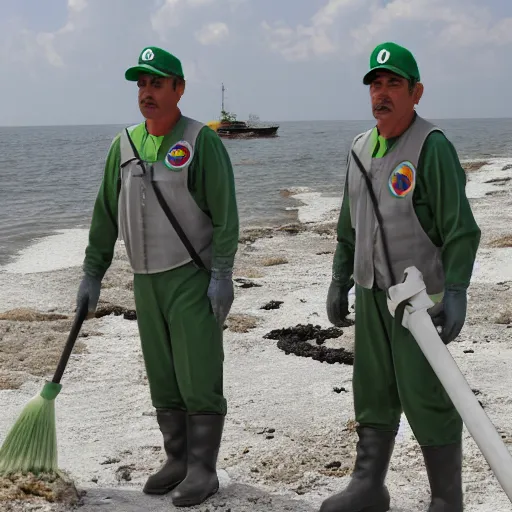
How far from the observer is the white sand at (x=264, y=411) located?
413cm

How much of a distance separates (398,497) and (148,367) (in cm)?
147

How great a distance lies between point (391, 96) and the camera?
337 centimetres

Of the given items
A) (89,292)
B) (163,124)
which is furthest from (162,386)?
(163,124)

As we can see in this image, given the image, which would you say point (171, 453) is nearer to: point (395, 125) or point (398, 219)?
point (398, 219)

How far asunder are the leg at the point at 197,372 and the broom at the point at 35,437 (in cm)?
59

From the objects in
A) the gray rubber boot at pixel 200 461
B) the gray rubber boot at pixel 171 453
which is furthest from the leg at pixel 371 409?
the gray rubber boot at pixel 171 453

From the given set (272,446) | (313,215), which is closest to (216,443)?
(272,446)

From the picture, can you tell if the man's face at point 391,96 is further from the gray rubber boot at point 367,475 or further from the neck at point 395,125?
the gray rubber boot at point 367,475

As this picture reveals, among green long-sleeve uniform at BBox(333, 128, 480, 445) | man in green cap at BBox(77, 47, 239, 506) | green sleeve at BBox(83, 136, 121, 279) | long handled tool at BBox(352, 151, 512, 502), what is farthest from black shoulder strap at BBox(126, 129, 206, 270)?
→ long handled tool at BBox(352, 151, 512, 502)

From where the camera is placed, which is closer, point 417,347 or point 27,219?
point 417,347

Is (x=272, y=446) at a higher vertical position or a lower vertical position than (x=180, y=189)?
lower

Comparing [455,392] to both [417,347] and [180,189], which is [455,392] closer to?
[417,347]

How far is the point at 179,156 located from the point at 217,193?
26 cm

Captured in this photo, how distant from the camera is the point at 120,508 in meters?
3.96
